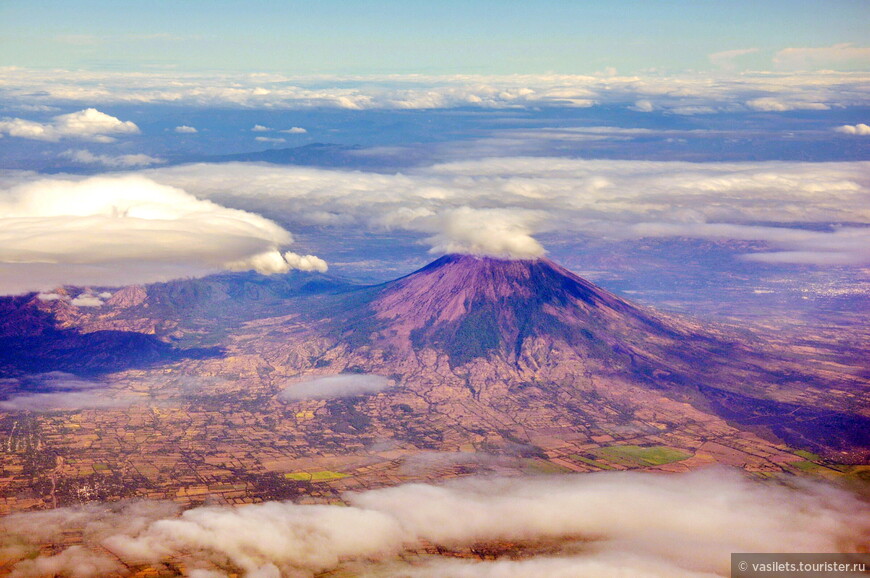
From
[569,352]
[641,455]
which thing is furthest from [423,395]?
[641,455]

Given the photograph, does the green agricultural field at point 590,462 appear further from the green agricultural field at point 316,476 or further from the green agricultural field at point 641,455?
the green agricultural field at point 316,476

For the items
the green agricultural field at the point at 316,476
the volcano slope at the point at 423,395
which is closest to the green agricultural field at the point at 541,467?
the volcano slope at the point at 423,395

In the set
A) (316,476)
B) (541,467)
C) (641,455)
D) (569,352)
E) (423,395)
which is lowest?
(423,395)

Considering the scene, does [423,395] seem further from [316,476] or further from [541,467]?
[316,476]

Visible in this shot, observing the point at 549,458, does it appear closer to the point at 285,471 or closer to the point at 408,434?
the point at 408,434

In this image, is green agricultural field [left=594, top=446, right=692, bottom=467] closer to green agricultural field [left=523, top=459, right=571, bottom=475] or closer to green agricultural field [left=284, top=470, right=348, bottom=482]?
green agricultural field [left=523, top=459, right=571, bottom=475]

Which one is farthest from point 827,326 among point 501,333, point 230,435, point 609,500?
point 230,435
